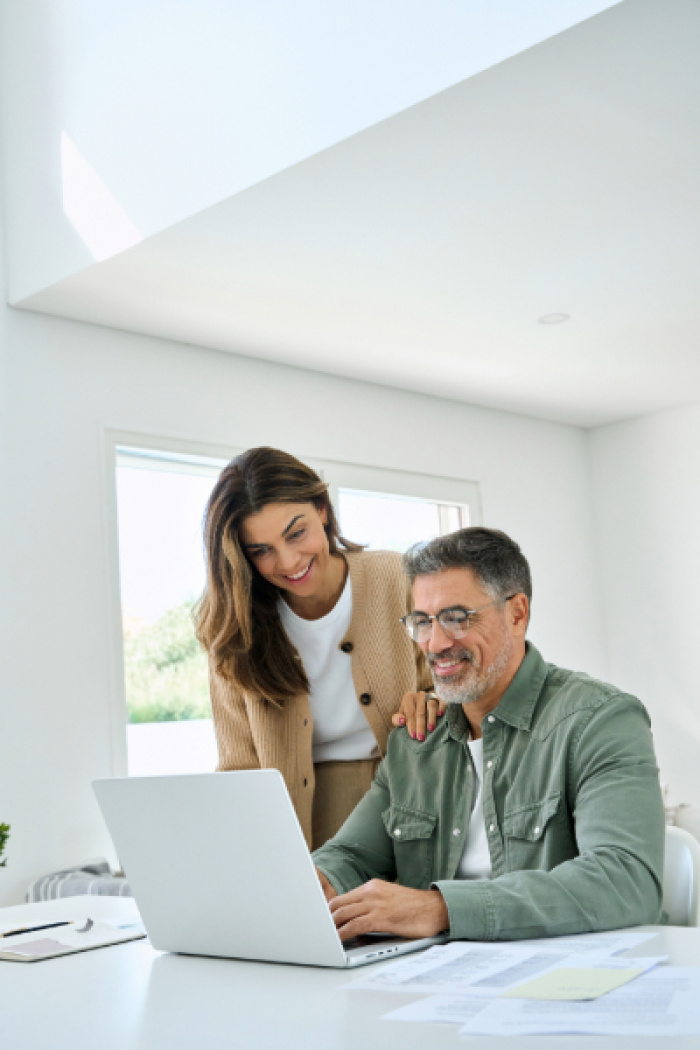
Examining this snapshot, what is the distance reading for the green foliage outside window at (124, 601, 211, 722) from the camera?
3922 millimetres

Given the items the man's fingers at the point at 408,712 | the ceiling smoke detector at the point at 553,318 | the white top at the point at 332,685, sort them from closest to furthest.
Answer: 1. the man's fingers at the point at 408,712
2. the white top at the point at 332,685
3. the ceiling smoke detector at the point at 553,318

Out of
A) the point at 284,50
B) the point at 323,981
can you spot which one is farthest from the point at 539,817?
the point at 284,50

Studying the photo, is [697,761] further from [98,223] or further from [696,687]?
[98,223]

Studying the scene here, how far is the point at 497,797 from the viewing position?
5.52 ft

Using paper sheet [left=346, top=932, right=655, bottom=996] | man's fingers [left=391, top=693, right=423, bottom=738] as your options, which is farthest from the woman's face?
paper sheet [left=346, top=932, right=655, bottom=996]

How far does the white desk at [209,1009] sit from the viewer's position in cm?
98

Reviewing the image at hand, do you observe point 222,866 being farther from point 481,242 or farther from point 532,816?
point 481,242

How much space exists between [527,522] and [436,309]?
1944 mm

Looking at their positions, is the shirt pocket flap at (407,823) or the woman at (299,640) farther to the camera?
the woman at (299,640)

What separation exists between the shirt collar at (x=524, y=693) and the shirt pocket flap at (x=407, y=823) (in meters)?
0.21

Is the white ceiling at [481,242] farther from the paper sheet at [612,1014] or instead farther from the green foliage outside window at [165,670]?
the paper sheet at [612,1014]

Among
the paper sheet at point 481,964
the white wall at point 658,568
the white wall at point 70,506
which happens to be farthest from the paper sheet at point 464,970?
the white wall at point 658,568

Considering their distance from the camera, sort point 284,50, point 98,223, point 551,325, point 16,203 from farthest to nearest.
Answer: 1. point 551,325
2. point 16,203
3. point 98,223
4. point 284,50

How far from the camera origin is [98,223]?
3439 millimetres
